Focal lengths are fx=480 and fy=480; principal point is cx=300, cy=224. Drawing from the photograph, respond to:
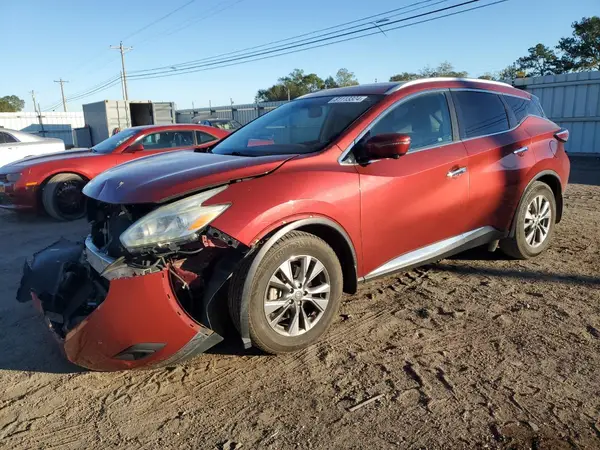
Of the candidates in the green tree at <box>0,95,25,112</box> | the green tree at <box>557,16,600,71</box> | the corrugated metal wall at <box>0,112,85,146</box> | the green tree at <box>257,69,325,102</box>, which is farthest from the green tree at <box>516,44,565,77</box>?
the green tree at <box>0,95,25,112</box>

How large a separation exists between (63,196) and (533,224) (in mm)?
6834

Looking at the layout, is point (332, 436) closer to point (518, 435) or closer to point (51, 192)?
point (518, 435)

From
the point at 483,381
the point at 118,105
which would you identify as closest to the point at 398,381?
the point at 483,381

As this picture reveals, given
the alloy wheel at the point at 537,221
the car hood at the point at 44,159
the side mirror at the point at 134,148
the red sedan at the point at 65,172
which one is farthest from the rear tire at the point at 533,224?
the car hood at the point at 44,159

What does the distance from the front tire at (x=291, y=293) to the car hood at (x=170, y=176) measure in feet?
1.70

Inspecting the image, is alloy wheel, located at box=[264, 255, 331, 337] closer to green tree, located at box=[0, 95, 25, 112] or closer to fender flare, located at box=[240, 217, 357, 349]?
fender flare, located at box=[240, 217, 357, 349]

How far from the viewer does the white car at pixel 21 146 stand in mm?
10438

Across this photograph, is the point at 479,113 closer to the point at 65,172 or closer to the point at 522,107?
the point at 522,107

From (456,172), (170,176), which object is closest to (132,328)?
(170,176)

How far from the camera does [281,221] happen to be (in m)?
2.99

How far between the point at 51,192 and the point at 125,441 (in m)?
6.22

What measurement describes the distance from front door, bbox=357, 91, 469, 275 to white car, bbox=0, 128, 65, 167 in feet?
28.4

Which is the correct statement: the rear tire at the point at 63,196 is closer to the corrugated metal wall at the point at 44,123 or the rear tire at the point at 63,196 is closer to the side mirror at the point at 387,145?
the side mirror at the point at 387,145

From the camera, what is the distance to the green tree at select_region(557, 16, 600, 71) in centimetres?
3697
